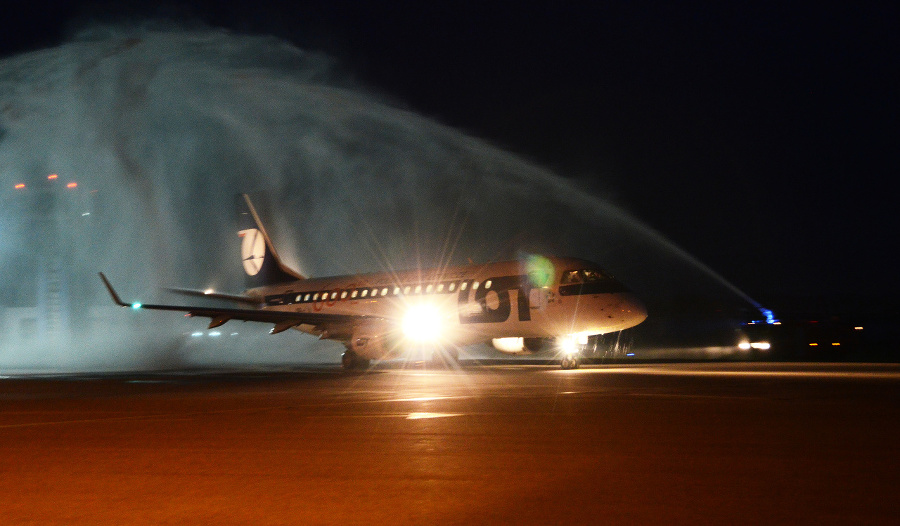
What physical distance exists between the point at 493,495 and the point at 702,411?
308 inches

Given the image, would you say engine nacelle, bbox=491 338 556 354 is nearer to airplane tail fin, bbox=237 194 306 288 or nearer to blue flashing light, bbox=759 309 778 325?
blue flashing light, bbox=759 309 778 325

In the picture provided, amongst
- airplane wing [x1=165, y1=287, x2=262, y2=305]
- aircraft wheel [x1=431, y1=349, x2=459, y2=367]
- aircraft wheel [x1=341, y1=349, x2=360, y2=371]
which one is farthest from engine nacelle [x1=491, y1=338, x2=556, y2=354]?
airplane wing [x1=165, y1=287, x2=262, y2=305]

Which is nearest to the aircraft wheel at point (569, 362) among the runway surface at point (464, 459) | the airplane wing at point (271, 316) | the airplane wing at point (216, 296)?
the airplane wing at point (271, 316)

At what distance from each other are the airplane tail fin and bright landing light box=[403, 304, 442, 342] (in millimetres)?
12193

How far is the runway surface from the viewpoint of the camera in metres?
6.68

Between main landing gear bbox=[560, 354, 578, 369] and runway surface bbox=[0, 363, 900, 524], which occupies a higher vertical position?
main landing gear bbox=[560, 354, 578, 369]

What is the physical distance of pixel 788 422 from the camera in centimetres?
1228

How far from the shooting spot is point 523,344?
3269cm

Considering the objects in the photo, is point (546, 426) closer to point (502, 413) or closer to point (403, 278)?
point (502, 413)

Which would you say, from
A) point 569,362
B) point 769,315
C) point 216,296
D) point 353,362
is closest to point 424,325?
point 353,362

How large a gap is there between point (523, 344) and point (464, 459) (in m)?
23.7

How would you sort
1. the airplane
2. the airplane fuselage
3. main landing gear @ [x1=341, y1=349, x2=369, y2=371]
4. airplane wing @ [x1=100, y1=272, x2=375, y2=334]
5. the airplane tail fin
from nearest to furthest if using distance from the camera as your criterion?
1. the airplane fuselage
2. the airplane
3. airplane wing @ [x1=100, y1=272, x2=375, y2=334]
4. main landing gear @ [x1=341, y1=349, x2=369, y2=371]
5. the airplane tail fin

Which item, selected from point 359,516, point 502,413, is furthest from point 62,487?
point 502,413

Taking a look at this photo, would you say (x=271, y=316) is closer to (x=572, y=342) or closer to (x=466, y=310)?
(x=466, y=310)
